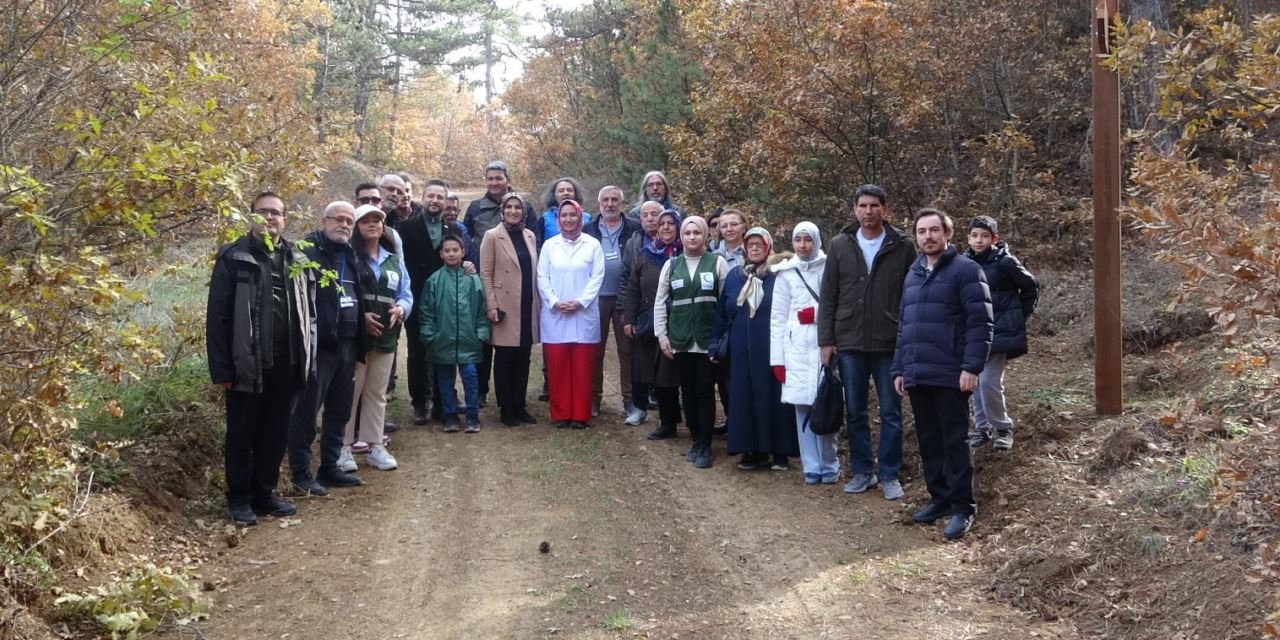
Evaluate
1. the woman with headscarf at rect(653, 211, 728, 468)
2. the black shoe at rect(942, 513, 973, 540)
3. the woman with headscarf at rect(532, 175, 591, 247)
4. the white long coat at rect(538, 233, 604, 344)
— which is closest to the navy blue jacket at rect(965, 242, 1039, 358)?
the black shoe at rect(942, 513, 973, 540)

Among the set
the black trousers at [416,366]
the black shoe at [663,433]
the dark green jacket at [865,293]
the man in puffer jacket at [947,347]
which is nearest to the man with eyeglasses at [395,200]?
the black trousers at [416,366]

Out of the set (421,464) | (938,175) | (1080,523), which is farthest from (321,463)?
(938,175)

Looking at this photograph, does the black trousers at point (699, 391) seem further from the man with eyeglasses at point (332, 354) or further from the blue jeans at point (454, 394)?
the man with eyeglasses at point (332, 354)

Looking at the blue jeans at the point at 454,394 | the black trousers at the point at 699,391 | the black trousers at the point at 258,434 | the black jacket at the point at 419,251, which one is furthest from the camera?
the black jacket at the point at 419,251

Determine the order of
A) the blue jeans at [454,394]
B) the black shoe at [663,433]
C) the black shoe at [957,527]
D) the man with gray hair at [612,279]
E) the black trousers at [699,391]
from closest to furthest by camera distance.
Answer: the black shoe at [957,527] < the black trousers at [699,391] < the black shoe at [663,433] < the blue jeans at [454,394] < the man with gray hair at [612,279]

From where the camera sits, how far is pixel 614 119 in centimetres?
2106

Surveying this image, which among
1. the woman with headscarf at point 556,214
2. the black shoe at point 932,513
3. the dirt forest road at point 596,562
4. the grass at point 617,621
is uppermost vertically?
the woman with headscarf at point 556,214

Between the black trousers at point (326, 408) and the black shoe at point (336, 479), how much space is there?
30 mm

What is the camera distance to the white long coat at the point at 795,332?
24.9 ft

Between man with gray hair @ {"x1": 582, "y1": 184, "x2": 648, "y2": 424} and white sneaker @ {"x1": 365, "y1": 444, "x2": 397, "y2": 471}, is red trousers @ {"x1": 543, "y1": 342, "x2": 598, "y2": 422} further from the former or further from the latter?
white sneaker @ {"x1": 365, "y1": 444, "x2": 397, "y2": 471}

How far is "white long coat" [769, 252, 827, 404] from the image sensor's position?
7586 millimetres

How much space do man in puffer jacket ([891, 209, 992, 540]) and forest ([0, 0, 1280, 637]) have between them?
1.03 m

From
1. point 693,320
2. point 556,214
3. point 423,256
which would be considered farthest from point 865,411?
point 423,256

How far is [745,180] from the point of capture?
1329 cm
